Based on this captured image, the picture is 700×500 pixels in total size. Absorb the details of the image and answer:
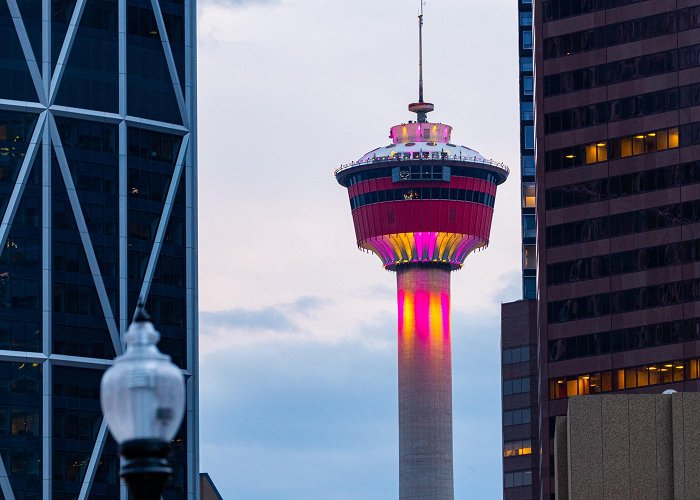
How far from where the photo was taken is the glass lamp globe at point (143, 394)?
2494 centimetres

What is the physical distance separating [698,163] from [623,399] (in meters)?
80.2

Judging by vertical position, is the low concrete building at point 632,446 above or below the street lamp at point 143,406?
above

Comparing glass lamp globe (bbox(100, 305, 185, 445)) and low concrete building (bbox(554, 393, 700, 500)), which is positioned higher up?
low concrete building (bbox(554, 393, 700, 500))

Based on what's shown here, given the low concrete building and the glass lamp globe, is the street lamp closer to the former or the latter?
the glass lamp globe

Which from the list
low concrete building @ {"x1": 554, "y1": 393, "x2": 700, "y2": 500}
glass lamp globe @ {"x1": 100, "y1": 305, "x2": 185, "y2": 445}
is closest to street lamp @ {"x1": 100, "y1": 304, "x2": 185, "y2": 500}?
glass lamp globe @ {"x1": 100, "y1": 305, "x2": 185, "y2": 445}

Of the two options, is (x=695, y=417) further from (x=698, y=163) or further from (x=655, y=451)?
(x=698, y=163)

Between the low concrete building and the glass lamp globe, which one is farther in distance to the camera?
the low concrete building

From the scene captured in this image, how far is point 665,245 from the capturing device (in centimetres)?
19988

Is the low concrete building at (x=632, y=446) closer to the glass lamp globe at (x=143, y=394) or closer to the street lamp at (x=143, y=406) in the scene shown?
the street lamp at (x=143, y=406)

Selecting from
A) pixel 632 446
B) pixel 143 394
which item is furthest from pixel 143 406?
pixel 632 446

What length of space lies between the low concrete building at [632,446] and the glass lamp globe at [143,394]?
94724 millimetres

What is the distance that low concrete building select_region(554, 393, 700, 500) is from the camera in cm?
11762

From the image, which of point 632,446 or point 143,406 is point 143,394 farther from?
point 632,446

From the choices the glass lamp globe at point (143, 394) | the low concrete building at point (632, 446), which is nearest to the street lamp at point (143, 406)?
the glass lamp globe at point (143, 394)
